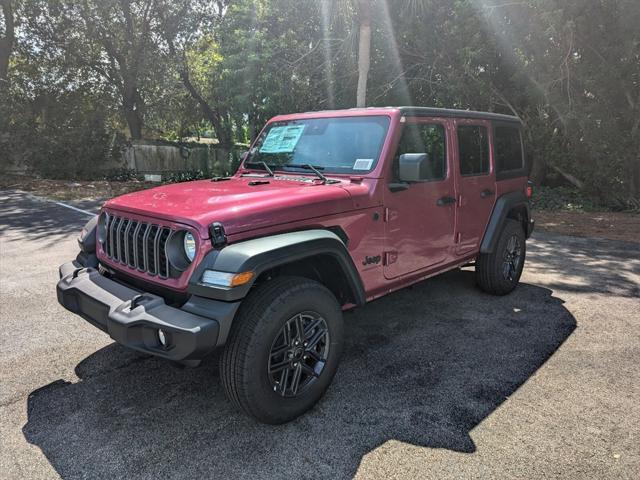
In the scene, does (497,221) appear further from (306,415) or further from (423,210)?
(306,415)

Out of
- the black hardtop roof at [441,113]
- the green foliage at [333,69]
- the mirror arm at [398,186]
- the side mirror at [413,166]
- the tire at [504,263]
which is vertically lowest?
the tire at [504,263]

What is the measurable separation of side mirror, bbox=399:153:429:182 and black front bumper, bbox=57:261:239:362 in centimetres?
152

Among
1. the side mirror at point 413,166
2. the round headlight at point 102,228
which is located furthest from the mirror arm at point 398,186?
the round headlight at point 102,228

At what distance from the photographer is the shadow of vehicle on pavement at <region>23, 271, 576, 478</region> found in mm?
2438

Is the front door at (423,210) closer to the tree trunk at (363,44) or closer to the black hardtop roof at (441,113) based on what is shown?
the black hardtop roof at (441,113)

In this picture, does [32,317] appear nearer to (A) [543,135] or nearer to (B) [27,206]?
(B) [27,206]

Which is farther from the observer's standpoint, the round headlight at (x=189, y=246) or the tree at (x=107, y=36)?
the tree at (x=107, y=36)

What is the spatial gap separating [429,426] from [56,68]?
20.6 m

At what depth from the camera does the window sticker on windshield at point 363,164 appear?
3.41 meters

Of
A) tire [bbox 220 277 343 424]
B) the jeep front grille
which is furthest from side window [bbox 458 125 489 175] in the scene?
the jeep front grille

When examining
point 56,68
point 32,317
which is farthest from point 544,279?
point 56,68

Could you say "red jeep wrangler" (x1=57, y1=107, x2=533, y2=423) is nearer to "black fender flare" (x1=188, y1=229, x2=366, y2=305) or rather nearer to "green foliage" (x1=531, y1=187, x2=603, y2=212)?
"black fender flare" (x1=188, y1=229, x2=366, y2=305)

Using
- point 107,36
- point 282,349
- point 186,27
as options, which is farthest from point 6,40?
point 282,349

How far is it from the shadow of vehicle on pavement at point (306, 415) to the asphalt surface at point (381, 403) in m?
0.01
